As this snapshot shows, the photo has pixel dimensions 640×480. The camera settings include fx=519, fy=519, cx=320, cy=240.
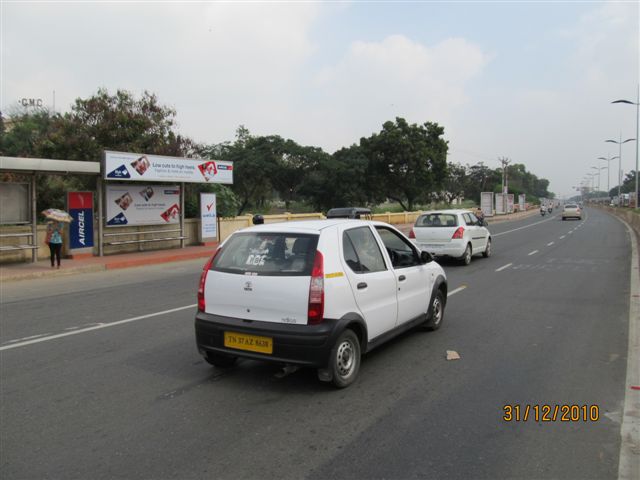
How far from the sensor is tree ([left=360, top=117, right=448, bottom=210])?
48.7 metres

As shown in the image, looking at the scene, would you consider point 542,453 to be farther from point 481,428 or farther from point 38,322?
point 38,322

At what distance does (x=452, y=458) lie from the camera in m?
3.69

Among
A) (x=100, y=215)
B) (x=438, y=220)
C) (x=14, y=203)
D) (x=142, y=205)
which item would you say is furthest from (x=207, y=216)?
(x=438, y=220)

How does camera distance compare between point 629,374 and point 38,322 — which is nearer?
point 629,374

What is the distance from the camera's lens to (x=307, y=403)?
4.69 m

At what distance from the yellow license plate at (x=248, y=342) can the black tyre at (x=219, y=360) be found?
0.37 meters

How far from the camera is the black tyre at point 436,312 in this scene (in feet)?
23.4

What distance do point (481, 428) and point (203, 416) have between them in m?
2.30

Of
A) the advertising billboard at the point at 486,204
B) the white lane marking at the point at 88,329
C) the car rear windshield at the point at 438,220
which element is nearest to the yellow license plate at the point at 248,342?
the white lane marking at the point at 88,329

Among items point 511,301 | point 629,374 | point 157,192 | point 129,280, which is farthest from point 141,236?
point 629,374

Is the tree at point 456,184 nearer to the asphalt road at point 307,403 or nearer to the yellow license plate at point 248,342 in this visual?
the asphalt road at point 307,403

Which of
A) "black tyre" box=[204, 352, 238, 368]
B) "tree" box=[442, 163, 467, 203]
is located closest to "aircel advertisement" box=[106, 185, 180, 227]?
"black tyre" box=[204, 352, 238, 368]
